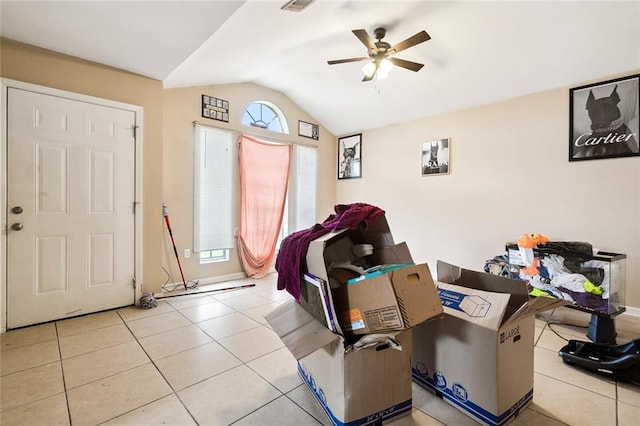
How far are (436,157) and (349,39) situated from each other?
2.24 meters

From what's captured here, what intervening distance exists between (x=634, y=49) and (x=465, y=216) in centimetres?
238

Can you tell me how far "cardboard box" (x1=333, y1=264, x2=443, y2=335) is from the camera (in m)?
1.25

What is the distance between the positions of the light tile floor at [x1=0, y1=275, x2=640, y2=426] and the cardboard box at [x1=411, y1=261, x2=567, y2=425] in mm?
124

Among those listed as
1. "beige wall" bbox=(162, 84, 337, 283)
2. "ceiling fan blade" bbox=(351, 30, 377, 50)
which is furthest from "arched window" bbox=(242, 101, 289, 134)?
"ceiling fan blade" bbox=(351, 30, 377, 50)

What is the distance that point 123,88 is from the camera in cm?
306

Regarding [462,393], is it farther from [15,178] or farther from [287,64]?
[287,64]

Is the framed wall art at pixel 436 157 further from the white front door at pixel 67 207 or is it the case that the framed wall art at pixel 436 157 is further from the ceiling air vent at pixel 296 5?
the white front door at pixel 67 207

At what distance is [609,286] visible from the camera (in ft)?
7.58

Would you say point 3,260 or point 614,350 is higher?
point 3,260

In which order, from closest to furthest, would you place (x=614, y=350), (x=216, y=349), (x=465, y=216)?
(x=614, y=350) < (x=216, y=349) < (x=465, y=216)

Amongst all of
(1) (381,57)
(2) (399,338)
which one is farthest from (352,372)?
(1) (381,57)

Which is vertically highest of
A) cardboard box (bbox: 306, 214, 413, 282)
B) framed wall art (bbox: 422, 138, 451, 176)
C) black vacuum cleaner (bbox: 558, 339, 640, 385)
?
framed wall art (bbox: 422, 138, 451, 176)

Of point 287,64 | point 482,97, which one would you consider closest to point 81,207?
point 287,64

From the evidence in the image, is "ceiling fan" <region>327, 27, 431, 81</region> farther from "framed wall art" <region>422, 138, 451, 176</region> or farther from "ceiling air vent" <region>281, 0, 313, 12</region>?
"framed wall art" <region>422, 138, 451, 176</region>
